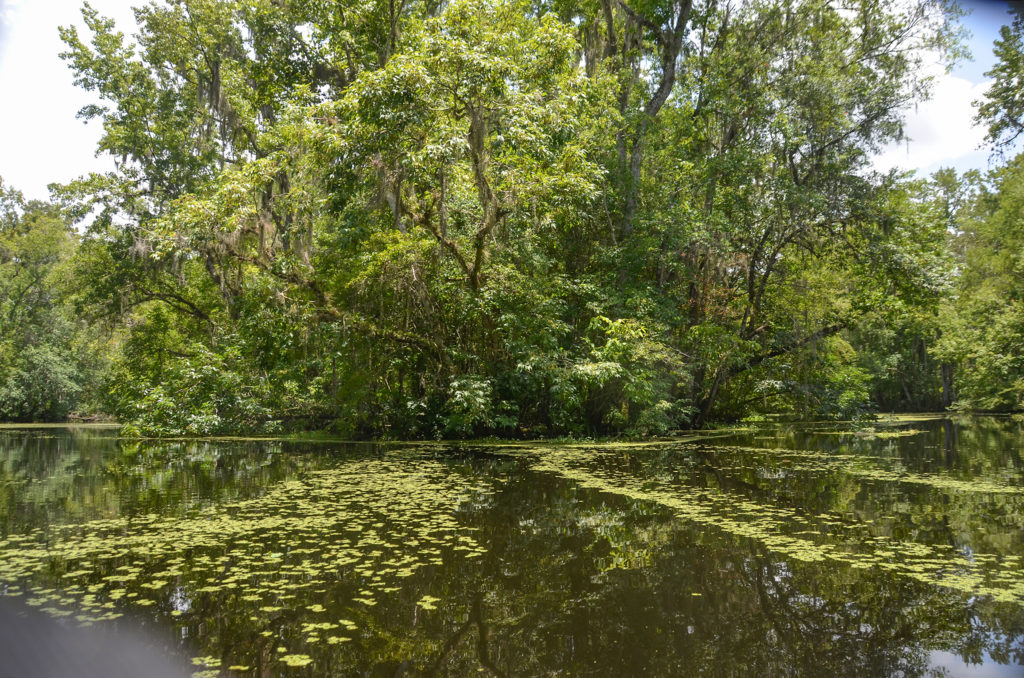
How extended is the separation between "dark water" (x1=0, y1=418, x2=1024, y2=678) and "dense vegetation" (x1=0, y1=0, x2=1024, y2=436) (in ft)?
14.5

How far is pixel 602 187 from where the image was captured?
45.4ft

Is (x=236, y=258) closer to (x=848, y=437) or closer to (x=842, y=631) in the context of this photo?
(x=842, y=631)

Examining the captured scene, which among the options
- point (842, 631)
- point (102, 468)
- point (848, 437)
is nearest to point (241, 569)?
point (842, 631)

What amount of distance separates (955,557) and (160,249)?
41.0 ft

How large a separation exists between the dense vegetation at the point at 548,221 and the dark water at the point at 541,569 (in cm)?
443

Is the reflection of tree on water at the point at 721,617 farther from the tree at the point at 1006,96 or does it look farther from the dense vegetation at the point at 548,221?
the tree at the point at 1006,96

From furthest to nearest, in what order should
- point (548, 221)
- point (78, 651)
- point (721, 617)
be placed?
point (548, 221) → point (721, 617) → point (78, 651)

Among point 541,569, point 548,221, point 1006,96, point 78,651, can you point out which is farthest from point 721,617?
point 1006,96

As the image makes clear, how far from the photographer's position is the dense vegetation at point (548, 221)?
1090 centimetres

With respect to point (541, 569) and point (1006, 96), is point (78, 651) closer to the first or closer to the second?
point (541, 569)

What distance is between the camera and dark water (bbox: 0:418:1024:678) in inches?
111

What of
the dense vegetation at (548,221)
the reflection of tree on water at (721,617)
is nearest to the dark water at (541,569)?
the reflection of tree on water at (721,617)

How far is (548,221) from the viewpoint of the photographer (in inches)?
443

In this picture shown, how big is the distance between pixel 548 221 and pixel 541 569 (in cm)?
809
